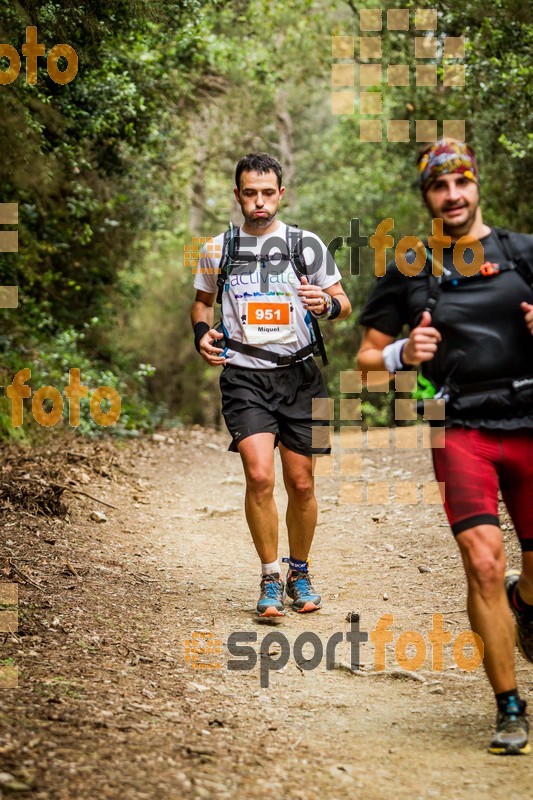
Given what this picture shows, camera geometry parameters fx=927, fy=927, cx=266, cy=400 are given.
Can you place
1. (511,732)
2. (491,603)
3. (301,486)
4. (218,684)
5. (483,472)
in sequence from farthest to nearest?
(301,486)
(218,684)
(483,472)
(491,603)
(511,732)

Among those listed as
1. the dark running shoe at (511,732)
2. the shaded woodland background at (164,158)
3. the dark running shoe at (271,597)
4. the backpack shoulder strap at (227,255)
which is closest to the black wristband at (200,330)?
the backpack shoulder strap at (227,255)

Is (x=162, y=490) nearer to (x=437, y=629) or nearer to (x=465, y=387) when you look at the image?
(x=437, y=629)

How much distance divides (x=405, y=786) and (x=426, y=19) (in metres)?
12.4

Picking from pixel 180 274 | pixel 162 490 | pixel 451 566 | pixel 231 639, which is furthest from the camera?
pixel 180 274

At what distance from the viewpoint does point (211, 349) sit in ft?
18.0

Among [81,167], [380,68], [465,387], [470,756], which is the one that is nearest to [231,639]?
[470,756]

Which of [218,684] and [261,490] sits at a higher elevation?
[261,490]

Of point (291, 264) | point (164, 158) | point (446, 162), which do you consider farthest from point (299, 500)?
point (164, 158)

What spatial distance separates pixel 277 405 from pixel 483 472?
2.06 metres

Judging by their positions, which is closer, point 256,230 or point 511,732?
point 511,732

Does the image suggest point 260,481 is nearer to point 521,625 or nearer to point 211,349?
point 211,349

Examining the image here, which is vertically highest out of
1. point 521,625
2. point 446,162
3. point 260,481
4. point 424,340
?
point 446,162

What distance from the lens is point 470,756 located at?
11.8ft

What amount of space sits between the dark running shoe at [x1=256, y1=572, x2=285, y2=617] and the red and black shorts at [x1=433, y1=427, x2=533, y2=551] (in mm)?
1927
